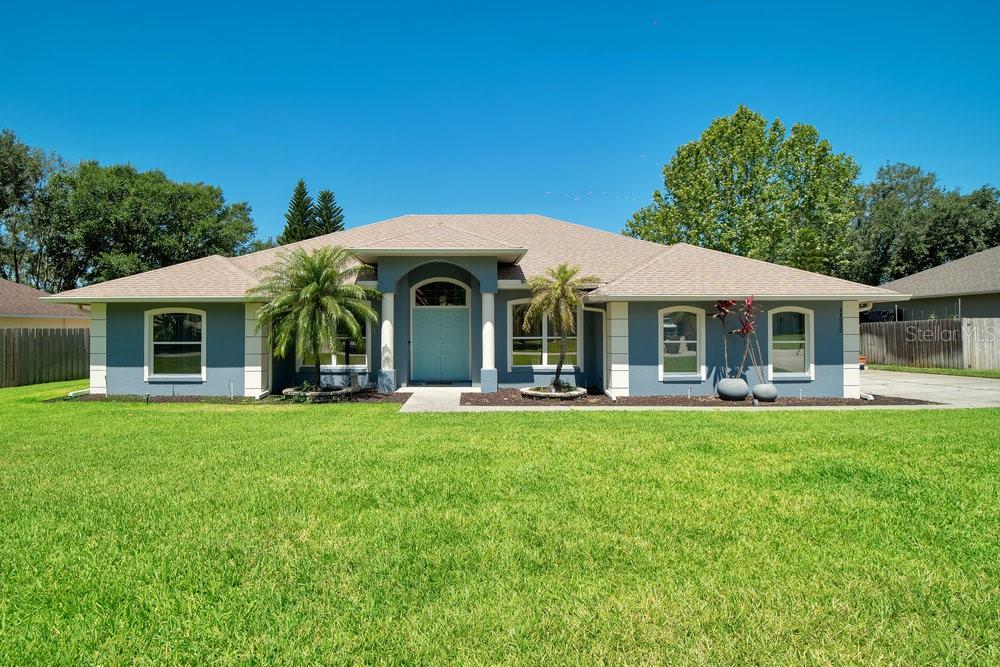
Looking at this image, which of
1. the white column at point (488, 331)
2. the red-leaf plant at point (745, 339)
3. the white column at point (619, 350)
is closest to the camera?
the red-leaf plant at point (745, 339)

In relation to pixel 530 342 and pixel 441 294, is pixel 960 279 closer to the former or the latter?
pixel 530 342

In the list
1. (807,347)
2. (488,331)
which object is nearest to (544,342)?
(488,331)

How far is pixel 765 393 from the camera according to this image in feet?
42.3

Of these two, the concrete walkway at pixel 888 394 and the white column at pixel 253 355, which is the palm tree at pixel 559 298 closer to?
the concrete walkway at pixel 888 394

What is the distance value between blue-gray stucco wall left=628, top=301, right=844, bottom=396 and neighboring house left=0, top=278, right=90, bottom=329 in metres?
22.1

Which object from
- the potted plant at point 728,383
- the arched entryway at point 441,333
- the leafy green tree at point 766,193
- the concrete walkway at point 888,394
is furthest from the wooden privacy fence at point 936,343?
the arched entryway at point 441,333

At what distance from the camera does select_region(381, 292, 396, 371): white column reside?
1434 cm

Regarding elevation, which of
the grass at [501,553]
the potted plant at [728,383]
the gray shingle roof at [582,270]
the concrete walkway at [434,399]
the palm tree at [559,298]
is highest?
the gray shingle roof at [582,270]

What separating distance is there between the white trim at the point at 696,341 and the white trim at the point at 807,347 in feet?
5.72

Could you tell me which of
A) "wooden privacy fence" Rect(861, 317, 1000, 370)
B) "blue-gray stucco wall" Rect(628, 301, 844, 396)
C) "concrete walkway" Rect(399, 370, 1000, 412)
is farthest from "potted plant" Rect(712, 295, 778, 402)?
"wooden privacy fence" Rect(861, 317, 1000, 370)

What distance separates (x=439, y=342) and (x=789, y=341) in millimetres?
9775

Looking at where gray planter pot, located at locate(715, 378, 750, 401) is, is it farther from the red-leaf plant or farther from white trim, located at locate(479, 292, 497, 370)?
white trim, located at locate(479, 292, 497, 370)

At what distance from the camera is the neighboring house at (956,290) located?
23.6 metres

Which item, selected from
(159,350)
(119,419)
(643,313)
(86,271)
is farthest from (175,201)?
(643,313)
